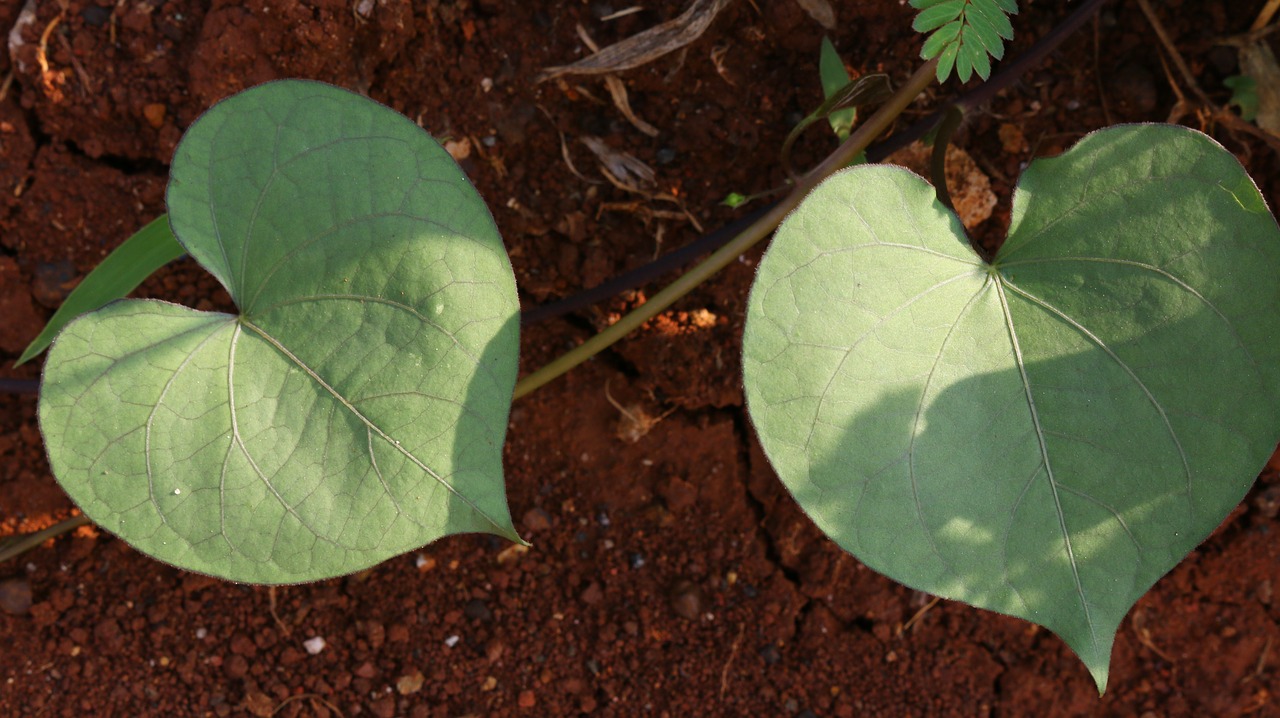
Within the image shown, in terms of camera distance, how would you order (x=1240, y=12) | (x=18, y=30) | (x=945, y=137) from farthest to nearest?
1. (x=1240, y=12)
2. (x=18, y=30)
3. (x=945, y=137)

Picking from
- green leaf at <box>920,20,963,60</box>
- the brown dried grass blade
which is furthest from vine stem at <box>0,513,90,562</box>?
green leaf at <box>920,20,963,60</box>

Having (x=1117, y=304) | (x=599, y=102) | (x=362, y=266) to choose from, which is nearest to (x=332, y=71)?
(x=599, y=102)

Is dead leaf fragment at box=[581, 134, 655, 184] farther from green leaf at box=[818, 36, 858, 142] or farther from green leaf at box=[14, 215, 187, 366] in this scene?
green leaf at box=[14, 215, 187, 366]

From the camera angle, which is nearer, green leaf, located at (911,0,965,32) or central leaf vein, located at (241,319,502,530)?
central leaf vein, located at (241,319,502,530)

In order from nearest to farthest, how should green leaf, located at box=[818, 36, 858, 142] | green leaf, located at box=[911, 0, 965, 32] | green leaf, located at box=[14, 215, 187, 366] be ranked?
green leaf, located at box=[911, 0, 965, 32], green leaf, located at box=[14, 215, 187, 366], green leaf, located at box=[818, 36, 858, 142]

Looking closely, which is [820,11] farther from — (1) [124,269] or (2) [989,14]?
(1) [124,269]

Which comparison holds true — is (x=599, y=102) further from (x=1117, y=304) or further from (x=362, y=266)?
(x=1117, y=304)
